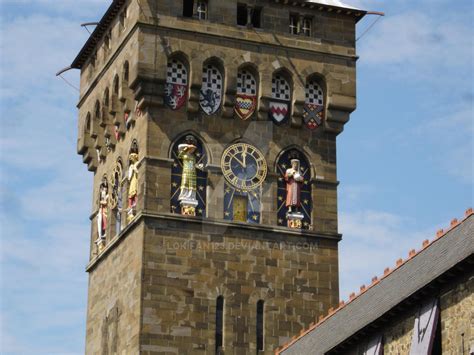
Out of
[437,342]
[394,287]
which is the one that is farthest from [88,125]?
[437,342]

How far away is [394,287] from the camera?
4928 centimetres

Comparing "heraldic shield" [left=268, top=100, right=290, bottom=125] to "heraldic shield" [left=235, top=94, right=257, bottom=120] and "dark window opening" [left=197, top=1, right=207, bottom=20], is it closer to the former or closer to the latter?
"heraldic shield" [left=235, top=94, right=257, bottom=120]

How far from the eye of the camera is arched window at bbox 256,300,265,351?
199ft

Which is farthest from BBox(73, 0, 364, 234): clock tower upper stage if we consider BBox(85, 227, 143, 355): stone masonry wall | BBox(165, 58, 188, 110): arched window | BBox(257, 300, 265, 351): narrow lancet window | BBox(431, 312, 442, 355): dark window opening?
BBox(431, 312, 442, 355): dark window opening

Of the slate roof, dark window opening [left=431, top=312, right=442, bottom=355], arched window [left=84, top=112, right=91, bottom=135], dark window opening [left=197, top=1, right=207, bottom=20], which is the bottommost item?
dark window opening [left=431, top=312, right=442, bottom=355]

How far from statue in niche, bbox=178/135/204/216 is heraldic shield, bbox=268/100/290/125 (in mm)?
3554

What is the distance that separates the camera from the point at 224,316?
60312 mm

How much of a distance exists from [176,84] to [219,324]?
9090mm

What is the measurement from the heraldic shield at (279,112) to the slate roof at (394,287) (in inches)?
373

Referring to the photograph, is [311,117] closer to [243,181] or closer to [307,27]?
[307,27]

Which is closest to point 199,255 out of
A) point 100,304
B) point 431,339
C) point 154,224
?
point 154,224

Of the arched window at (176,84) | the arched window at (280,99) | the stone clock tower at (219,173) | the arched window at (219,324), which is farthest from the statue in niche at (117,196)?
the arched window at (280,99)

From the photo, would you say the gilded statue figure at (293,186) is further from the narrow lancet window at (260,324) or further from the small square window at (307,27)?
the small square window at (307,27)

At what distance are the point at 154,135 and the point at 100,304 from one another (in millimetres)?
7591
